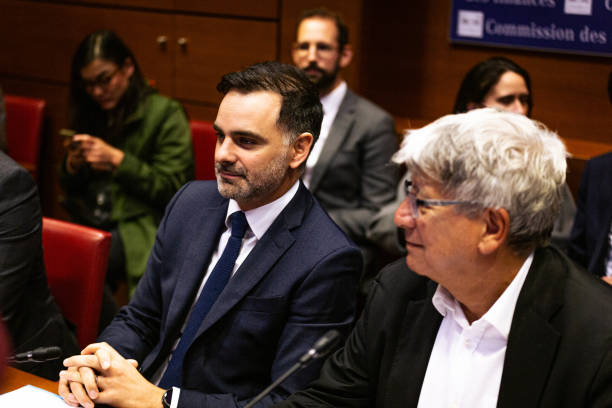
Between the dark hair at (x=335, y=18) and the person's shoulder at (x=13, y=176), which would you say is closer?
the person's shoulder at (x=13, y=176)

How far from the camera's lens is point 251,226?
6.61ft

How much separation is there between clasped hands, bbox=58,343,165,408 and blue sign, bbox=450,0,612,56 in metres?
2.75

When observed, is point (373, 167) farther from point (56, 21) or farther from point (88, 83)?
point (56, 21)

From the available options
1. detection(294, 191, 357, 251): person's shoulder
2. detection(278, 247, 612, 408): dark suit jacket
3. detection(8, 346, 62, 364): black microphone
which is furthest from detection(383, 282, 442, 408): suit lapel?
detection(8, 346, 62, 364): black microphone

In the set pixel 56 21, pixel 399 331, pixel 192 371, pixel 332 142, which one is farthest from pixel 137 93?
pixel 399 331

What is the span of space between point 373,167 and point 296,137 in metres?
1.61

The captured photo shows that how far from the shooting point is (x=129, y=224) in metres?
3.64

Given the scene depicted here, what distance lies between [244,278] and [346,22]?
2500 mm

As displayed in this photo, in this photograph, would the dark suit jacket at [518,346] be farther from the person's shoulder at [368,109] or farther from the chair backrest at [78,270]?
the person's shoulder at [368,109]

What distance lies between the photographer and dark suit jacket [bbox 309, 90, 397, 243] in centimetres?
359

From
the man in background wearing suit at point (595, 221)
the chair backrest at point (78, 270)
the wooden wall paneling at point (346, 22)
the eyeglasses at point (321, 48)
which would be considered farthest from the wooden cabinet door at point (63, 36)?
the man in background wearing suit at point (595, 221)

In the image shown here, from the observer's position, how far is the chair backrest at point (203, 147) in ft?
12.0

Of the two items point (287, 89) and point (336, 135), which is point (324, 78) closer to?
point (336, 135)

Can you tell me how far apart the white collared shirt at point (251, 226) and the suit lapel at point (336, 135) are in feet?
5.00
